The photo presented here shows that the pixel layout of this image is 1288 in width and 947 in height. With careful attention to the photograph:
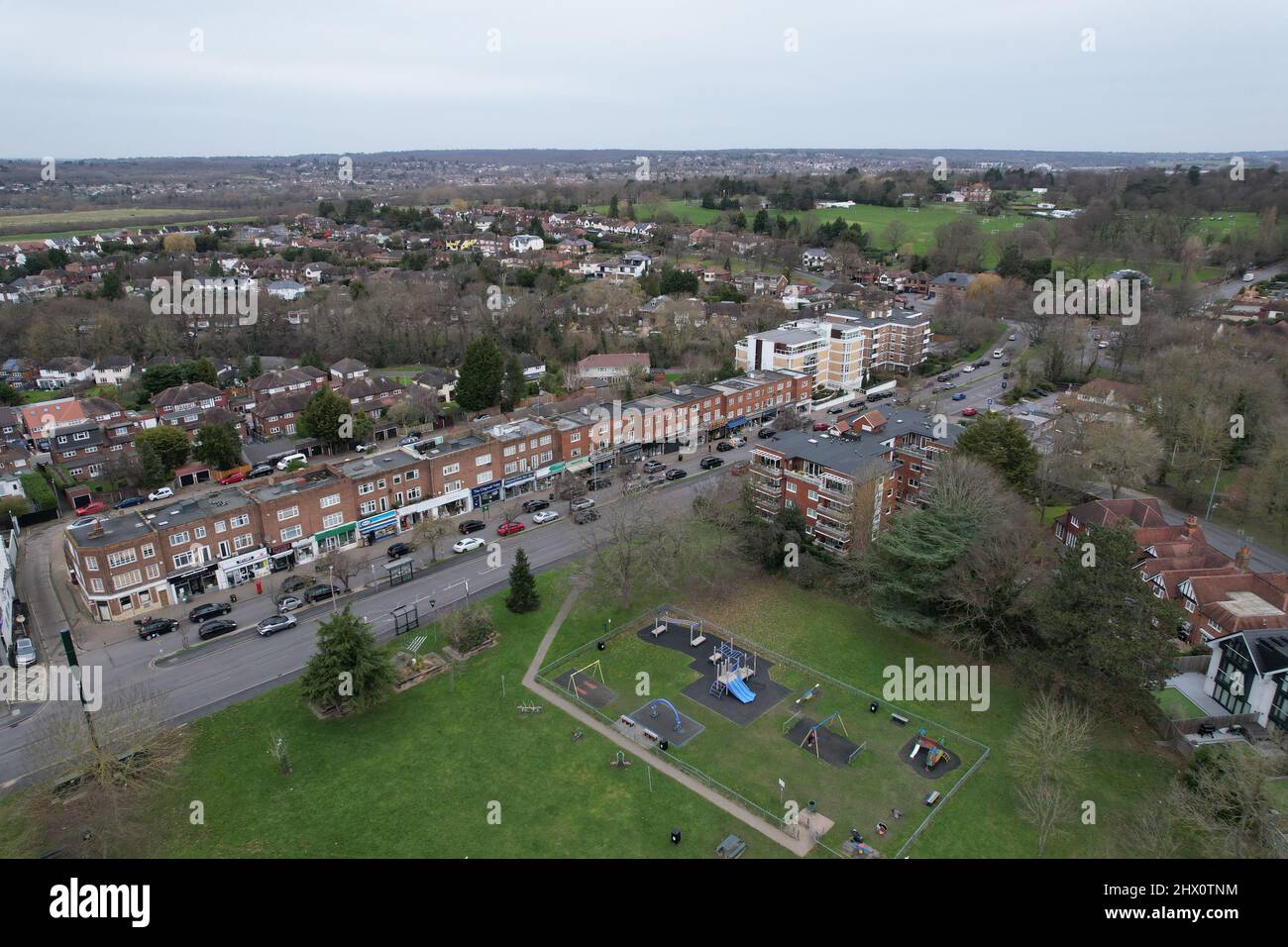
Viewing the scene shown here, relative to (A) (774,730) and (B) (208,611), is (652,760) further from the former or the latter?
(B) (208,611)

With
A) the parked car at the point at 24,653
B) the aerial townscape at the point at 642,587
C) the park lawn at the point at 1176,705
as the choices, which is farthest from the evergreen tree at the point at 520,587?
the park lawn at the point at 1176,705

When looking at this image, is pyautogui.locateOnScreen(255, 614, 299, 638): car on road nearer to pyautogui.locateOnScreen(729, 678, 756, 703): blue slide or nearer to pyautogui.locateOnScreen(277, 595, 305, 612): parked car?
pyautogui.locateOnScreen(277, 595, 305, 612): parked car

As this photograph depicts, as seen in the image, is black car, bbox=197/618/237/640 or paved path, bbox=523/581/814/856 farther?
black car, bbox=197/618/237/640

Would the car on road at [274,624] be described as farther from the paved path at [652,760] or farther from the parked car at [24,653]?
the paved path at [652,760]

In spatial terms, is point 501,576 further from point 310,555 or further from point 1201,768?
point 1201,768

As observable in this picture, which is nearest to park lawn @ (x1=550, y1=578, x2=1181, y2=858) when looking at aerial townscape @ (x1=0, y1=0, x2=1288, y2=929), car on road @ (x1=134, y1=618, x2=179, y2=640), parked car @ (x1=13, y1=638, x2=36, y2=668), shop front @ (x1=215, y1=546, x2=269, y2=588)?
aerial townscape @ (x1=0, y1=0, x2=1288, y2=929)

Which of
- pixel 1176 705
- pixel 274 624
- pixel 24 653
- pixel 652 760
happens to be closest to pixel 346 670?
pixel 274 624

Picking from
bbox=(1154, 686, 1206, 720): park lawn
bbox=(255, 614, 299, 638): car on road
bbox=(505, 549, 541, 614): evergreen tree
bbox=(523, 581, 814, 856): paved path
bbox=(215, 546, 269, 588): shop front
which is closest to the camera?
bbox=(523, 581, 814, 856): paved path

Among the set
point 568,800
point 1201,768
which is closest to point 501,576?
point 568,800
